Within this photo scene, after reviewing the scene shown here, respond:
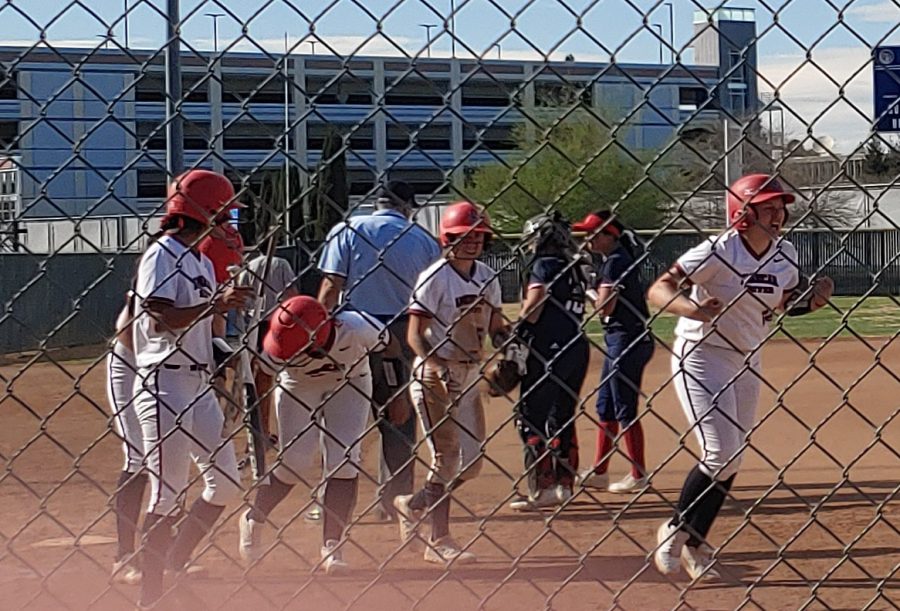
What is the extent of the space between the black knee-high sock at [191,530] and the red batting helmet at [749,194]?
8.30 feet

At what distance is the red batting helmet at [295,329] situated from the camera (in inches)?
201

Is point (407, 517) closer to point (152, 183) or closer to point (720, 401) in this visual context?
point (720, 401)

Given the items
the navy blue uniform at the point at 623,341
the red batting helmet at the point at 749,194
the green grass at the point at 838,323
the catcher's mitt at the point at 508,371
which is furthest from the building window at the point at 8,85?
the green grass at the point at 838,323

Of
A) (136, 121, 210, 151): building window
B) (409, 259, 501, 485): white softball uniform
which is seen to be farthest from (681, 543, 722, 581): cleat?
(136, 121, 210, 151): building window

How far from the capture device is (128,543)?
243 inches

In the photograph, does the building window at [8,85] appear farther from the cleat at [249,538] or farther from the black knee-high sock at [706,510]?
the black knee-high sock at [706,510]

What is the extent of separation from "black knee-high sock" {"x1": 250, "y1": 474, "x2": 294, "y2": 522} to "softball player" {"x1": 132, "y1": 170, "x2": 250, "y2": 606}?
73 cm

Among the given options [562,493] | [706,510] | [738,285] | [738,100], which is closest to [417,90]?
[738,100]

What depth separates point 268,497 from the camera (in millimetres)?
6555

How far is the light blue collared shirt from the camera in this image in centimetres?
672

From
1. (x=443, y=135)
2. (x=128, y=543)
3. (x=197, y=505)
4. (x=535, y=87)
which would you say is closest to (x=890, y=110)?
(x=535, y=87)

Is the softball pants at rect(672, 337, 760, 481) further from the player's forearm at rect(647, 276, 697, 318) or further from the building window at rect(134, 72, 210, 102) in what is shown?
the building window at rect(134, 72, 210, 102)

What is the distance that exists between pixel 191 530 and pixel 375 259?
1.69 m

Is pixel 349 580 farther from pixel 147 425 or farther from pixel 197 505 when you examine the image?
pixel 147 425
